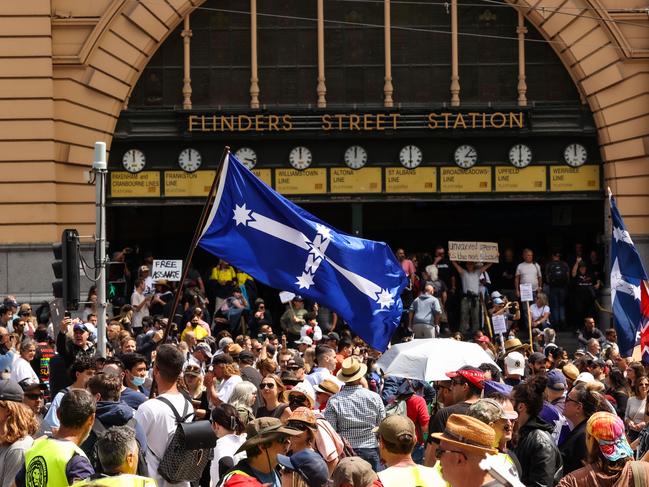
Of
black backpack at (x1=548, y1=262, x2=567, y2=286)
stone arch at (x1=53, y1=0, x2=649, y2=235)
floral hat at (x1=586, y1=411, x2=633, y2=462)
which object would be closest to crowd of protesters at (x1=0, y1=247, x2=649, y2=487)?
floral hat at (x1=586, y1=411, x2=633, y2=462)

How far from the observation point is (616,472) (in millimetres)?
8484

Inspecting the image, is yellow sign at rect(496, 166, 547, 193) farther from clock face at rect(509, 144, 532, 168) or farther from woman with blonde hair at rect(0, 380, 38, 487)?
woman with blonde hair at rect(0, 380, 38, 487)

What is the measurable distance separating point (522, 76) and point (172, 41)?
7.33 meters

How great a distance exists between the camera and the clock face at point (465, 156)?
3169cm

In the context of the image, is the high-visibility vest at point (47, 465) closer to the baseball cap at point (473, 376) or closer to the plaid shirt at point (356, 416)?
the baseball cap at point (473, 376)

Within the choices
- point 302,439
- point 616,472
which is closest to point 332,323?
point 302,439

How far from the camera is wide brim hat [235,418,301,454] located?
9078 millimetres

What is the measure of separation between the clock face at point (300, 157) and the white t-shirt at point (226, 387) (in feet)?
55.2

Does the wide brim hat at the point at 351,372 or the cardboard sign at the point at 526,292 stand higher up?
the cardboard sign at the point at 526,292

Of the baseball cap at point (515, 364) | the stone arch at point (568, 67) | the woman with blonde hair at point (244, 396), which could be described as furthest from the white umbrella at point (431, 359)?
the stone arch at point (568, 67)

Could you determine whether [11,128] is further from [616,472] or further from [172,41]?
[616,472]

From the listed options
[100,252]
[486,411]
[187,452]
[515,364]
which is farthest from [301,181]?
[486,411]

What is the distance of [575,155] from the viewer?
31844 millimetres

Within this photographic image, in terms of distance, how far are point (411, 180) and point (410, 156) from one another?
502 millimetres
